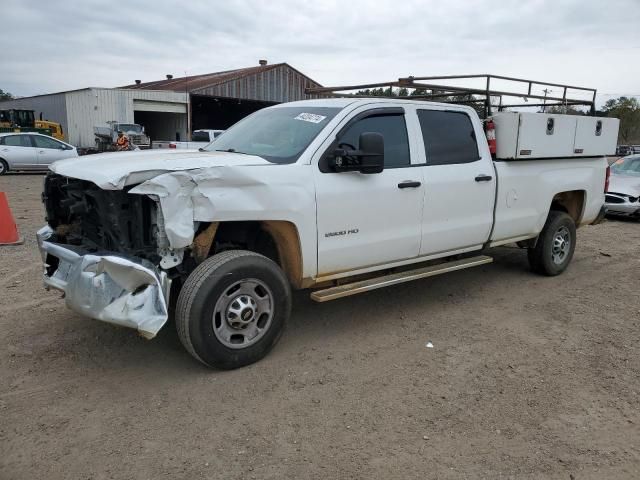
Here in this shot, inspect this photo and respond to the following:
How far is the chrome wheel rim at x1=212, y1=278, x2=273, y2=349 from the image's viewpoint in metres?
3.76

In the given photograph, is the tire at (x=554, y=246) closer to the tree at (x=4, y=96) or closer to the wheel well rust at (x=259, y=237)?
the wheel well rust at (x=259, y=237)

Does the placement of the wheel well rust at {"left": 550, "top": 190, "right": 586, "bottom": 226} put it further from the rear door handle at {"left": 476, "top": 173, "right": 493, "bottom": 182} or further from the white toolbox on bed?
the rear door handle at {"left": 476, "top": 173, "right": 493, "bottom": 182}

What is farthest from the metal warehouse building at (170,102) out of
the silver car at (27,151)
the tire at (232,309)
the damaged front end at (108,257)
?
the tire at (232,309)

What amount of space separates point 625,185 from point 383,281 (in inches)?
376

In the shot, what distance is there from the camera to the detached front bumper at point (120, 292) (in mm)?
3461

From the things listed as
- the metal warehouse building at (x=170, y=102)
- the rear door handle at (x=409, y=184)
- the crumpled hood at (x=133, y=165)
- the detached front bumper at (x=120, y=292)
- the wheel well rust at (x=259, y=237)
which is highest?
the metal warehouse building at (x=170, y=102)

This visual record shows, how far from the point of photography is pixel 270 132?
4715 mm

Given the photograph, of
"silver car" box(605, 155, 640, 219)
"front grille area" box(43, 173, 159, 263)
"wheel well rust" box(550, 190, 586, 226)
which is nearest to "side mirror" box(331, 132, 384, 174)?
"front grille area" box(43, 173, 159, 263)

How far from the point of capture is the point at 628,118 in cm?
5091

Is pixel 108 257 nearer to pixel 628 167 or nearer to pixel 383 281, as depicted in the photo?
pixel 383 281

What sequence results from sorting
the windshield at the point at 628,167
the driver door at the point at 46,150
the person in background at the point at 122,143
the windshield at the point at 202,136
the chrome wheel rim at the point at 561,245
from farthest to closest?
the windshield at the point at 202,136 < the person in background at the point at 122,143 < the driver door at the point at 46,150 < the windshield at the point at 628,167 < the chrome wheel rim at the point at 561,245

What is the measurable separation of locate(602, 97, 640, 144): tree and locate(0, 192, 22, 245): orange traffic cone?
51.8 m

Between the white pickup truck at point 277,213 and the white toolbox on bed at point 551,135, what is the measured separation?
→ 2 cm

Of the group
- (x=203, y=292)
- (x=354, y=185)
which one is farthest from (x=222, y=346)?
(x=354, y=185)
